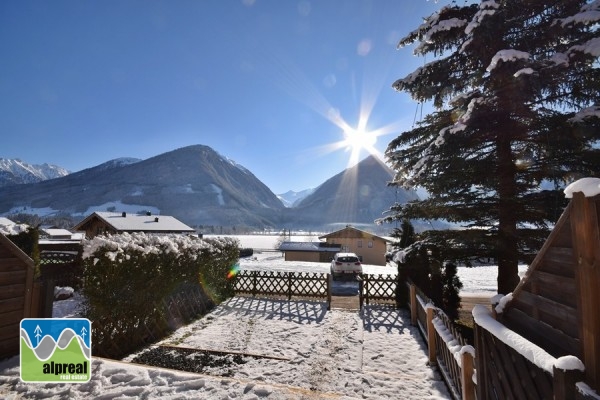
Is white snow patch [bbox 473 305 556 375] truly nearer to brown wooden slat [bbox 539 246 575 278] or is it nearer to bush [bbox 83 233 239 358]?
brown wooden slat [bbox 539 246 575 278]

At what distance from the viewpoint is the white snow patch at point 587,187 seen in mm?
2037

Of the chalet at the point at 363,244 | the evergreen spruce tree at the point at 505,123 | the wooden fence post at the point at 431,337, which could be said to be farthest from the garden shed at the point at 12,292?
the chalet at the point at 363,244

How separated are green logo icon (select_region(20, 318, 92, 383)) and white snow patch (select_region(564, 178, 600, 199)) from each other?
798 centimetres

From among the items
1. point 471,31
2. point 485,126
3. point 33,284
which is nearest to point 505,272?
point 485,126

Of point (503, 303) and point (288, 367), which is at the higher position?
point (503, 303)

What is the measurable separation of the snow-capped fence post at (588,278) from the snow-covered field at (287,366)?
14.5 feet

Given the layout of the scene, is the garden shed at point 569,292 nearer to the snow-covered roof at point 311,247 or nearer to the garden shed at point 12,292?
the garden shed at point 12,292

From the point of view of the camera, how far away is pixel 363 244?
4728cm

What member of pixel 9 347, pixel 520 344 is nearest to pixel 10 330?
pixel 9 347

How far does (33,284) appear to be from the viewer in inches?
275

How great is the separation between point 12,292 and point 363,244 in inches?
1746

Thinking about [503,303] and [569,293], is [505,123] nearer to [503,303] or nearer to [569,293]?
[503,303]

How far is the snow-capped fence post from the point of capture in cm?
198

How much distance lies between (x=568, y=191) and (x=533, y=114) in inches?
319
